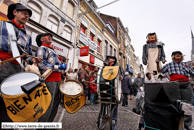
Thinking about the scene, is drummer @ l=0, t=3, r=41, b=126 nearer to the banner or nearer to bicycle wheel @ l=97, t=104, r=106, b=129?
the banner

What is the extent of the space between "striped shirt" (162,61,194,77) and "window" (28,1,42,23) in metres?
8.83

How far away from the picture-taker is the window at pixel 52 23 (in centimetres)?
912

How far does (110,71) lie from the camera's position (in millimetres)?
2529

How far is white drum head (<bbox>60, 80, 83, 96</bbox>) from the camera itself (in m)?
2.04

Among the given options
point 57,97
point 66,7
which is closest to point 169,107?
point 57,97

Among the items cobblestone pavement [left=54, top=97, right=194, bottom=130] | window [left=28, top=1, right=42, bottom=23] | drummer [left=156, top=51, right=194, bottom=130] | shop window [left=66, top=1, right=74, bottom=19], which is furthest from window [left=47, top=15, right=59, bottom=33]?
drummer [left=156, top=51, right=194, bottom=130]

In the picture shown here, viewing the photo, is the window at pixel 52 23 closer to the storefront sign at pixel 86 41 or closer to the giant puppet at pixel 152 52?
the storefront sign at pixel 86 41

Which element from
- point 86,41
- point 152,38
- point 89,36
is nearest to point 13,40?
point 152,38

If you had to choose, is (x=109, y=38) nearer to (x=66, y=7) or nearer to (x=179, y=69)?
(x=66, y=7)

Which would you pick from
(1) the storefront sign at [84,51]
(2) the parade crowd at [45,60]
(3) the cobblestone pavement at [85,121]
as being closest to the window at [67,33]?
(1) the storefront sign at [84,51]

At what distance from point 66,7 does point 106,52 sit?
377 inches

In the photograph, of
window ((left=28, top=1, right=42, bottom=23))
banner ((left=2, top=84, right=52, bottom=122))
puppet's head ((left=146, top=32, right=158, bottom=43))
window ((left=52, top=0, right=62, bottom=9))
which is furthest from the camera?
window ((left=52, top=0, right=62, bottom=9))

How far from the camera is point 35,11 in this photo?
26.2ft

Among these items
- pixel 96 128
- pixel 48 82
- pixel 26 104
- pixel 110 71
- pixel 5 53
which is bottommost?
pixel 96 128
